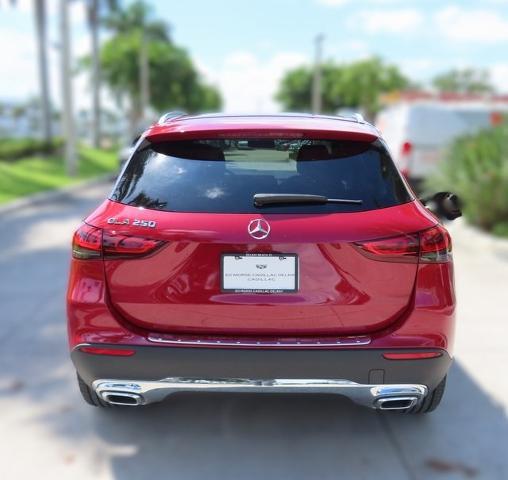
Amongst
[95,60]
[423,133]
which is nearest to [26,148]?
[95,60]

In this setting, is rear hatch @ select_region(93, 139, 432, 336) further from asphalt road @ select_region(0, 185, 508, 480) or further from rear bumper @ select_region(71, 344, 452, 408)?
asphalt road @ select_region(0, 185, 508, 480)

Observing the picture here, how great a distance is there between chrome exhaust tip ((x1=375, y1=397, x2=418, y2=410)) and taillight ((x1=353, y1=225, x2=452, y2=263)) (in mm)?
641

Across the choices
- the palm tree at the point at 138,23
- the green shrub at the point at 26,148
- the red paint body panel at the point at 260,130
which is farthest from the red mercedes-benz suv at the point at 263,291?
the palm tree at the point at 138,23

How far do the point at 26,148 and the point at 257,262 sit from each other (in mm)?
21026

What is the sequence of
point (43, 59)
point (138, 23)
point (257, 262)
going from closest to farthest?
1. point (257, 262)
2. point (43, 59)
3. point (138, 23)

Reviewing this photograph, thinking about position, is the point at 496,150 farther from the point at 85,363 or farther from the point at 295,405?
the point at 85,363

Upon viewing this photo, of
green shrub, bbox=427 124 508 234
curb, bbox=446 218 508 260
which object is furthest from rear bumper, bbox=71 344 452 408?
green shrub, bbox=427 124 508 234

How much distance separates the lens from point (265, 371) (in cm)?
275

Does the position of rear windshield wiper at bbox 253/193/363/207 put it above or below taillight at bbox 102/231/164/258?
above

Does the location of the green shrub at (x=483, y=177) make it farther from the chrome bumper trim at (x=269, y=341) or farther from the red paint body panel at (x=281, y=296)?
the chrome bumper trim at (x=269, y=341)

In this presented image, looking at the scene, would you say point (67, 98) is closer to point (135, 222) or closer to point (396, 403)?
point (135, 222)

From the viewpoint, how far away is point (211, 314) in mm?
2768

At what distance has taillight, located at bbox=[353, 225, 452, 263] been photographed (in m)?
2.74

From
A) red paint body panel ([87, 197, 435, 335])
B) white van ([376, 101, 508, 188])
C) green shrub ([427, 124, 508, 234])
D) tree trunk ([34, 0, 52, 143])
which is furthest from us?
tree trunk ([34, 0, 52, 143])
